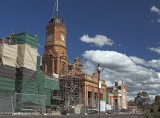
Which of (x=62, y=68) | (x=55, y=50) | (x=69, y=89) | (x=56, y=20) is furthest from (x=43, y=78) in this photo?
(x=56, y=20)

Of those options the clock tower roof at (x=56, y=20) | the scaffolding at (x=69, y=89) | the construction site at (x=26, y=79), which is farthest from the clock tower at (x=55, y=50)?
the construction site at (x=26, y=79)

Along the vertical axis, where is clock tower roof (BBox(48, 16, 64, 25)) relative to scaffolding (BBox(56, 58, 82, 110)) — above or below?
above

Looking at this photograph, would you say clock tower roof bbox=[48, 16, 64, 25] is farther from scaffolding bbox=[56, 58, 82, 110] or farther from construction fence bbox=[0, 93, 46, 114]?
construction fence bbox=[0, 93, 46, 114]

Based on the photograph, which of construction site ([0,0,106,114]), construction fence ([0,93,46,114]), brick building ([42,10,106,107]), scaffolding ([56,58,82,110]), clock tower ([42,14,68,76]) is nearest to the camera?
construction fence ([0,93,46,114])

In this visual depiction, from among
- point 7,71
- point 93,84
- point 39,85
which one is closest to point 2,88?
point 7,71

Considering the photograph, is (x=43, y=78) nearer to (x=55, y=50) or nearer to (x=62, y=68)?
(x=62, y=68)

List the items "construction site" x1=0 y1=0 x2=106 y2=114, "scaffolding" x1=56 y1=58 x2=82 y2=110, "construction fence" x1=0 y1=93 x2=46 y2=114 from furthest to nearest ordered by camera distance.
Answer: "scaffolding" x1=56 y1=58 x2=82 y2=110 < "construction site" x1=0 y1=0 x2=106 y2=114 < "construction fence" x1=0 y1=93 x2=46 y2=114

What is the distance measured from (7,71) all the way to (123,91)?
8629 cm

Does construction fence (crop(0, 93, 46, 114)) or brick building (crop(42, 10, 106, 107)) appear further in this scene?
brick building (crop(42, 10, 106, 107))

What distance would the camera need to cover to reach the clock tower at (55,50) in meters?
85.6

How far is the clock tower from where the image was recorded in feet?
281

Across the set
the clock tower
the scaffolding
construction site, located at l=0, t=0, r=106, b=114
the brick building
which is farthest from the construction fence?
the clock tower

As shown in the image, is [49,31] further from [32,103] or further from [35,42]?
[32,103]

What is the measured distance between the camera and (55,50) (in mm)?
87062
